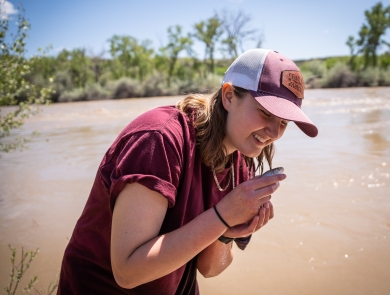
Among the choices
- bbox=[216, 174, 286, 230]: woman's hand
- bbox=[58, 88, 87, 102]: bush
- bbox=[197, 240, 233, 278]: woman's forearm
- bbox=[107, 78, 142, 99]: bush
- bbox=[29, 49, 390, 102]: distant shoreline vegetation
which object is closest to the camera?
bbox=[216, 174, 286, 230]: woman's hand

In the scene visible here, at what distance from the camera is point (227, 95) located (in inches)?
52.1

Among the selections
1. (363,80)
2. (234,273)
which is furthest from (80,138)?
(363,80)

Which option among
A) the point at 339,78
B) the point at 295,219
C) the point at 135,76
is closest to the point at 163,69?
the point at 135,76

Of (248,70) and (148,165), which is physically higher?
(248,70)

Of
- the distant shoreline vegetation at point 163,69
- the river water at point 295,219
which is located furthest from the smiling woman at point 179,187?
the distant shoreline vegetation at point 163,69

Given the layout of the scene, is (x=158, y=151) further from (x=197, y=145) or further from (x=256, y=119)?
(x=256, y=119)

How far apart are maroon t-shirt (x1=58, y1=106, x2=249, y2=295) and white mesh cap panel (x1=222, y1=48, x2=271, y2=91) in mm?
257

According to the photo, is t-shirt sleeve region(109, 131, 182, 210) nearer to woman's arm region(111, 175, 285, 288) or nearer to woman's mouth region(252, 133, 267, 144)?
woman's arm region(111, 175, 285, 288)

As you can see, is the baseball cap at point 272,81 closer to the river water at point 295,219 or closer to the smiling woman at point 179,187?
the smiling woman at point 179,187

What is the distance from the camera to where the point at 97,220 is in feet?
3.92

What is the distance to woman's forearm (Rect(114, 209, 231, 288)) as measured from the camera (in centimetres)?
99

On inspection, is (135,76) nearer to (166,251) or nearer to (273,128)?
(273,128)

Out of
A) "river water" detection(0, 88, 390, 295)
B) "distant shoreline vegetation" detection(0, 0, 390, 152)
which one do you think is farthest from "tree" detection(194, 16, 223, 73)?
"river water" detection(0, 88, 390, 295)

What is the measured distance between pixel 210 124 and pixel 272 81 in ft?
0.96
